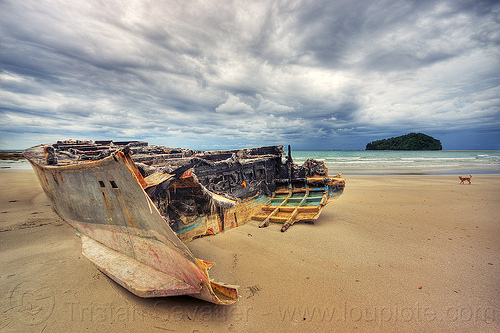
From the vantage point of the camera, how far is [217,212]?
14.9ft

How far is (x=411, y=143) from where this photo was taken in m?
72.9

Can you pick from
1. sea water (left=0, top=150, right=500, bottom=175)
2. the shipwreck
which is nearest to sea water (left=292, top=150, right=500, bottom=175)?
sea water (left=0, top=150, right=500, bottom=175)

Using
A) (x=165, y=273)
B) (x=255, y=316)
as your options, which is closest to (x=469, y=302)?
(x=255, y=316)

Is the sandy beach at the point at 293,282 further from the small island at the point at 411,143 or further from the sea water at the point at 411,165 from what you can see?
the small island at the point at 411,143

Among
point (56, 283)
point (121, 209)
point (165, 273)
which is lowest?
point (56, 283)

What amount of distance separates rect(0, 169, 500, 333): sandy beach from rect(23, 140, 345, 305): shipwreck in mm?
283

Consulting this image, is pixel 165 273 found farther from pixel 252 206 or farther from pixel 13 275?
pixel 252 206

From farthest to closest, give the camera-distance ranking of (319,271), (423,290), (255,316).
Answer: (319,271) < (423,290) < (255,316)

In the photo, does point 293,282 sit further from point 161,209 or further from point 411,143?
point 411,143

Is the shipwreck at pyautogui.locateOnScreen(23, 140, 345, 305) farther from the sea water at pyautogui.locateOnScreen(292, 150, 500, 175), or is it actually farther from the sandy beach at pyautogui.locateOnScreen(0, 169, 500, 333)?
the sea water at pyautogui.locateOnScreen(292, 150, 500, 175)

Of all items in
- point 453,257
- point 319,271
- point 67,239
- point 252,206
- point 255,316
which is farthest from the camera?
point 252,206

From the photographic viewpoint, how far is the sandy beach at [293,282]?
2285 mm

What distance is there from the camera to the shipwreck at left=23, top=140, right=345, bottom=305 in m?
2.27

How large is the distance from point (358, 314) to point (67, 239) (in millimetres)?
5564
